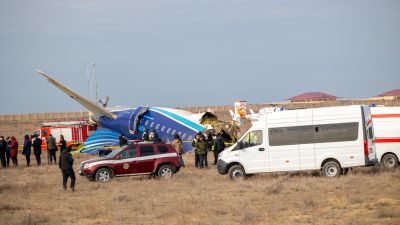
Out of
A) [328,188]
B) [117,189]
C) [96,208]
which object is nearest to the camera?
[96,208]

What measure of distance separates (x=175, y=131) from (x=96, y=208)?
20.5m

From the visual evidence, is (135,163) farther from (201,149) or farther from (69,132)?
(69,132)

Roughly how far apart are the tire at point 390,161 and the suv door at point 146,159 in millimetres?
8667

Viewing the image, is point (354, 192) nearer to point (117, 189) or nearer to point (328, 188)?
point (328, 188)

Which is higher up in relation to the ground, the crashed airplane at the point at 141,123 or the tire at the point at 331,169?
the crashed airplane at the point at 141,123

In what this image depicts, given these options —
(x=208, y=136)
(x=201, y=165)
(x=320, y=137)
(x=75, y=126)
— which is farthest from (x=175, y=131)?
(x=320, y=137)

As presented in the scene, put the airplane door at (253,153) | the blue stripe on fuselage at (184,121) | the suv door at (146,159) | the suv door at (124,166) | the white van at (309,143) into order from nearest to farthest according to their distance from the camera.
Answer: the white van at (309,143) → the airplane door at (253,153) → the suv door at (124,166) → the suv door at (146,159) → the blue stripe on fuselage at (184,121)

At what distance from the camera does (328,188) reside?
23.6m

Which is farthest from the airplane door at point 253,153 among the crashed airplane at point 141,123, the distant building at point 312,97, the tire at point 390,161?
the distant building at point 312,97

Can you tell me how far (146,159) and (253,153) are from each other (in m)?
4.62

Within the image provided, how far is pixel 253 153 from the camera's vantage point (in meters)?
27.6

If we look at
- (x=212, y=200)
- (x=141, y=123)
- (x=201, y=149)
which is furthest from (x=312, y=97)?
(x=212, y=200)

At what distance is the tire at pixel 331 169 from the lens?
26797mm

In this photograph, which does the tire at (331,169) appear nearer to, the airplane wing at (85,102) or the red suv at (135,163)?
the red suv at (135,163)
